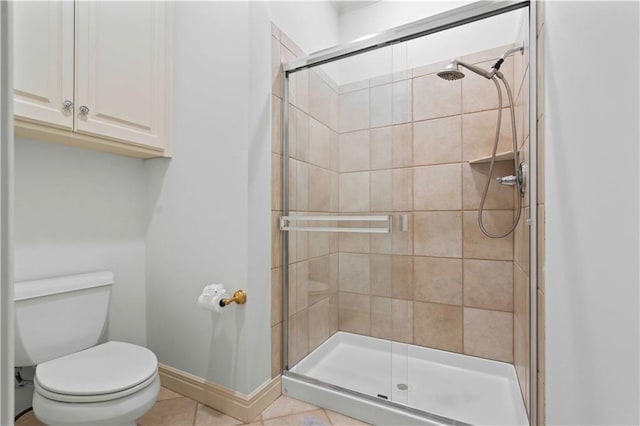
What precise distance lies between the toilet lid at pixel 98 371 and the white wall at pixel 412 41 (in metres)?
1.57

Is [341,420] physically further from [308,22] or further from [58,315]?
[308,22]

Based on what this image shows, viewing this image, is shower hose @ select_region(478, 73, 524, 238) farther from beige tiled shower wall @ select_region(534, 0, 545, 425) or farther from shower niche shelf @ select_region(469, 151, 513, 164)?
beige tiled shower wall @ select_region(534, 0, 545, 425)

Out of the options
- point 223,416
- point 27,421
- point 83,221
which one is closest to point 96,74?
point 83,221

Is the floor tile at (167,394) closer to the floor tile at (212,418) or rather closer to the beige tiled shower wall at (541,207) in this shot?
the floor tile at (212,418)

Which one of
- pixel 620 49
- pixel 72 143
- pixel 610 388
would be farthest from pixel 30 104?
pixel 610 388

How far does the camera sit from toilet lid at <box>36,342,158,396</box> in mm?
1148

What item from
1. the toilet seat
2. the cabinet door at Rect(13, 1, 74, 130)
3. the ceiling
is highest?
the ceiling

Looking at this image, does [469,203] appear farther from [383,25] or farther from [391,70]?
[383,25]

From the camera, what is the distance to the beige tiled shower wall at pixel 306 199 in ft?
5.43

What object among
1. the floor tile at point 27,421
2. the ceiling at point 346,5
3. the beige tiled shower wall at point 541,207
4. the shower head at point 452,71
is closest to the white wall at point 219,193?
the floor tile at point 27,421

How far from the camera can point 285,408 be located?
1584mm

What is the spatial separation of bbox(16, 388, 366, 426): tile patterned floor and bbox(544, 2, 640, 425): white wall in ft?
3.05

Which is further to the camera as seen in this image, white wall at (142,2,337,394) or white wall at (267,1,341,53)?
white wall at (267,1,341,53)

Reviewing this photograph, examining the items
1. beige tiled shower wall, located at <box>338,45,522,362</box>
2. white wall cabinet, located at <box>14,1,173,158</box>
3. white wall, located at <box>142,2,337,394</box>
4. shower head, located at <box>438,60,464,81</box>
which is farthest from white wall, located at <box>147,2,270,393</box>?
shower head, located at <box>438,60,464,81</box>
